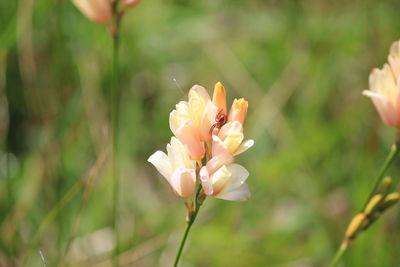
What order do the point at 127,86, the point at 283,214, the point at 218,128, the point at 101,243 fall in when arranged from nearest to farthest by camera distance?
1. the point at 218,128
2. the point at 101,243
3. the point at 283,214
4. the point at 127,86

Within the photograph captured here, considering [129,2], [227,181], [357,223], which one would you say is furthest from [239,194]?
[129,2]

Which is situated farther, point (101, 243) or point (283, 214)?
point (283, 214)

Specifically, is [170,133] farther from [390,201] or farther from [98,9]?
[390,201]

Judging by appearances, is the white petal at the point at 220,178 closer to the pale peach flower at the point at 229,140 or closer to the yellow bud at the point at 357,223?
the pale peach flower at the point at 229,140

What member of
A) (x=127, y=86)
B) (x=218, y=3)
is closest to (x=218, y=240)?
(x=127, y=86)

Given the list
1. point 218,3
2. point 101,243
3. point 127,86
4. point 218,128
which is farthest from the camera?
point 218,3

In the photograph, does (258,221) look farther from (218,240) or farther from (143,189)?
(143,189)

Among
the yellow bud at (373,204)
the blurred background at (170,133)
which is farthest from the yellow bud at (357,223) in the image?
the blurred background at (170,133)
